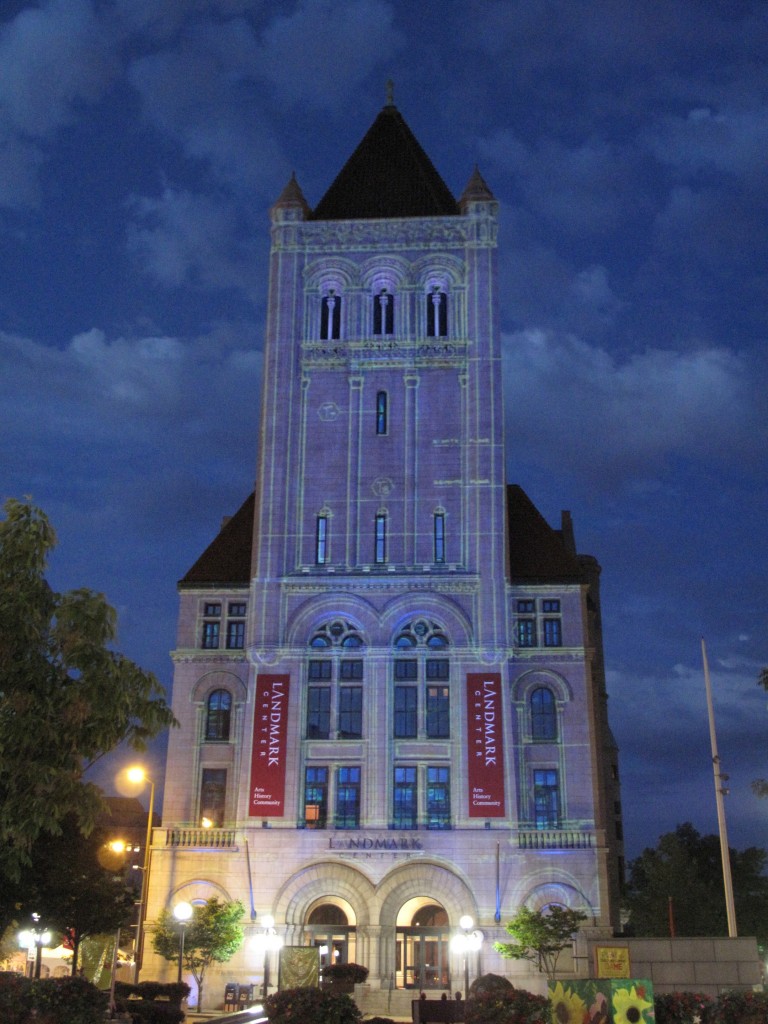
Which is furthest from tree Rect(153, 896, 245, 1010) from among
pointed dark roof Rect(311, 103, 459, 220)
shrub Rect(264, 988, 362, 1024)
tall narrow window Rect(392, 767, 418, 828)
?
pointed dark roof Rect(311, 103, 459, 220)

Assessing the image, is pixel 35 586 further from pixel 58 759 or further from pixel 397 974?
pixel 397 974

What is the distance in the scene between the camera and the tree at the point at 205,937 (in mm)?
52875

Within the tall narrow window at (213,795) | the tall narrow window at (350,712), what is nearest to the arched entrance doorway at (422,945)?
the tall narrow window at (350,712)

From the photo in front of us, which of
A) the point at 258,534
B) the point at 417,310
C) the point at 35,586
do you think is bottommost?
the point at 35,586

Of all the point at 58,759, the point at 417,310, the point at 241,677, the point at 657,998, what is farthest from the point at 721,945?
the point at 417,310

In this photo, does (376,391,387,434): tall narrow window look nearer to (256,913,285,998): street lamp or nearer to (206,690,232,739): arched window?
(206,690,232,739): arched window

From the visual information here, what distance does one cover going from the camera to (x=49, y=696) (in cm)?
2838

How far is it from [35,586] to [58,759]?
4.38 m

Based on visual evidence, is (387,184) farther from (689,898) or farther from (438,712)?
(689,898)

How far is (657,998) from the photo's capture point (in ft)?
87.1

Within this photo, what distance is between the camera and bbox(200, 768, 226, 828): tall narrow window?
5984 cm

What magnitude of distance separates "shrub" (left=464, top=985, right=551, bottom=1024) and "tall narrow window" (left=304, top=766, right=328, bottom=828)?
33275 mm

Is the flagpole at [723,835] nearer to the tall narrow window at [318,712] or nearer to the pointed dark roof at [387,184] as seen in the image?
the tall narrow window at [318,712]

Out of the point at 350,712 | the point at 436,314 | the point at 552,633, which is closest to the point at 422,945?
the point at 350,712
